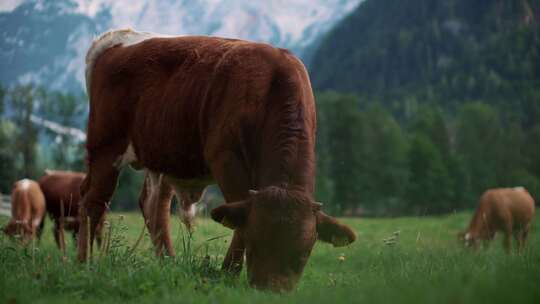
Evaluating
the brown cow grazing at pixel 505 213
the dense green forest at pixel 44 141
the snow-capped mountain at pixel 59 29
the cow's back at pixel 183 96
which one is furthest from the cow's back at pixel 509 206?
the dense green forest at pixel 44 141

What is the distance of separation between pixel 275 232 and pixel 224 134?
1.19 metres

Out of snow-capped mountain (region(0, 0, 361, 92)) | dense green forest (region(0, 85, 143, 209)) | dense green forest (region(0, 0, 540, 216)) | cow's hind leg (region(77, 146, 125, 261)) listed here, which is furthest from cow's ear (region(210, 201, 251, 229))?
dense green forest (region(0, 85, 143, 209))

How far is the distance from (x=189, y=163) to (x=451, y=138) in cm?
7155

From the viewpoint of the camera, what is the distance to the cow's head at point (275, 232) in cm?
457

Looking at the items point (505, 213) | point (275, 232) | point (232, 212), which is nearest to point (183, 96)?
point (232, 212)

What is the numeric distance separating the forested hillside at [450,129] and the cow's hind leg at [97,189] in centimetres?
1545

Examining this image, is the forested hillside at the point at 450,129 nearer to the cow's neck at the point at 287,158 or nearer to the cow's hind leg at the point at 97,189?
the cow's hind leg at the point at 97,189

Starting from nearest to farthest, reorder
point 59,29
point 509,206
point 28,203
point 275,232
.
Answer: point 275,232, point 59,29, point 28,203, point 509,206

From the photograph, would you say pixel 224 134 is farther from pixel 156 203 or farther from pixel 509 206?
pixel 509 206

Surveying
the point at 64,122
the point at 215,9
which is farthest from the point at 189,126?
the point at 64,122

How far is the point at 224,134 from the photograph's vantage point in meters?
5.34

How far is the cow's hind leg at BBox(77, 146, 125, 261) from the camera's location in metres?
6.74

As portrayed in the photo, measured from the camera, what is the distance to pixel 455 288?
3014mm

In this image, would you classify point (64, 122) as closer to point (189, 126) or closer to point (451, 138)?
point (451, 138)
